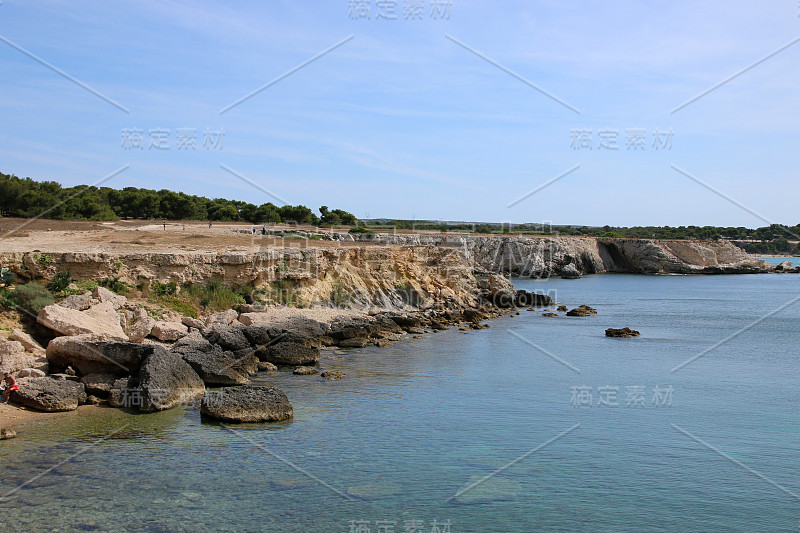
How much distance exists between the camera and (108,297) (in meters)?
21.5

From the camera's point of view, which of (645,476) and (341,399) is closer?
(645,476)

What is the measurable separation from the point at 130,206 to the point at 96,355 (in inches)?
1879

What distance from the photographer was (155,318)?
22.4 m

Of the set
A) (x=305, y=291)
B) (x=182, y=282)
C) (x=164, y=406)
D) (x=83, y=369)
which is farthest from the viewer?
(x=305, y=291)

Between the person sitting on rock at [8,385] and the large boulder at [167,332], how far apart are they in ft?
16.5

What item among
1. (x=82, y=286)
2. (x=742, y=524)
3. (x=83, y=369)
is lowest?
(x=742, y=524)

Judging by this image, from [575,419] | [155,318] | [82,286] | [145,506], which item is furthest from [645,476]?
[82,286]

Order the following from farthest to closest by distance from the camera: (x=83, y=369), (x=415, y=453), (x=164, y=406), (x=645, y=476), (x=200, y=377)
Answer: (x=200, y=377)
(x=83, y=369)
(x=164, y=406)
(x=415, y=453)
(x=645, y=476)

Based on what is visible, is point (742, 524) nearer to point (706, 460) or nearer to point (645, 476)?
point (645, 476)

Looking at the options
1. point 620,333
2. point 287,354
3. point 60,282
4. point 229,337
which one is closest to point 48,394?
point 229,337

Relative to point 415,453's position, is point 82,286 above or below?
above

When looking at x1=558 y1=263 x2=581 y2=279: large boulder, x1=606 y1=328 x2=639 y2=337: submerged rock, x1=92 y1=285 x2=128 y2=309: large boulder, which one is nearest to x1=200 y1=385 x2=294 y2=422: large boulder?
x1=92 y1=285 x2=128 y2=309: large boulder

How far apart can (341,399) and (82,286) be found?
36.2 feet

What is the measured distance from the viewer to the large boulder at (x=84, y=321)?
17766mm
